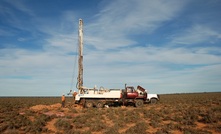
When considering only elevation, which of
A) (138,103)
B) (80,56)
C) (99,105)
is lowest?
(99,105)

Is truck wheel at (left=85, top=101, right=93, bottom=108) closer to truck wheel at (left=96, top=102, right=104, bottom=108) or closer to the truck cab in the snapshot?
truck wheel at (left=96, top=102, right=104, bottom=108)

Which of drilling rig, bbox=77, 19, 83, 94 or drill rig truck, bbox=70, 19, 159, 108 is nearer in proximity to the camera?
drill rig truck, bbox=70, 19, 159, 108

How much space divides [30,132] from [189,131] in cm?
1206

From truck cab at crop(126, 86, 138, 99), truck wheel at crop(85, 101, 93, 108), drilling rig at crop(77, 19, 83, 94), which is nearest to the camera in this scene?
truck wheel at crop(85, 101, 93, 108)

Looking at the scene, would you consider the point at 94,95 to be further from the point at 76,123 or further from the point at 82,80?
the point at 76,123

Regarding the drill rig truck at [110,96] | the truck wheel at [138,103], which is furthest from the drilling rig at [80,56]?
the truck wheel at [138,103]

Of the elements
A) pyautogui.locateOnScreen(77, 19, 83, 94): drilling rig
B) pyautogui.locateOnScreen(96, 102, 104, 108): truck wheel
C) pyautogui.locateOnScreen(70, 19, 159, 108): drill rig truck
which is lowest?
pyautogui.locateOnScreen(96, 102, 104, 108): truck wheel

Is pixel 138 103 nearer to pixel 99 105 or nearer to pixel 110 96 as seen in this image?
pixel 110 96

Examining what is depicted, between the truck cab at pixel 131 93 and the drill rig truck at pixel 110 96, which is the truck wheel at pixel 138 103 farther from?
the truck cab at pixel 131 93

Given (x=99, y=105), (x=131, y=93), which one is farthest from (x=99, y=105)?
(x=131, y=93)

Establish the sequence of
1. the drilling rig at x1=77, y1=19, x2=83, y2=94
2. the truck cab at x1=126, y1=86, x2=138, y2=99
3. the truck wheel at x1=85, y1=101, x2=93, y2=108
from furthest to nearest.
→ the drilling rig at x1=77, y1=19, x2=83, y2=94
the truck cab at x1=126, y1=86, x2=138, y2=99
the truck wheel at x1=85, y1=101, x2=93, y2=108

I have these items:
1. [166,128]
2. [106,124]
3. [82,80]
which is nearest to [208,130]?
[166,128]

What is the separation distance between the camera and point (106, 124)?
18375 mm

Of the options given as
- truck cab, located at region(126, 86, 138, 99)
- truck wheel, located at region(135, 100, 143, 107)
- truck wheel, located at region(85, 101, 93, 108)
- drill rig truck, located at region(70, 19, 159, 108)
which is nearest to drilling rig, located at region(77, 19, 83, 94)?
drill rig truck, located at region(70, 19, 159, 108)
